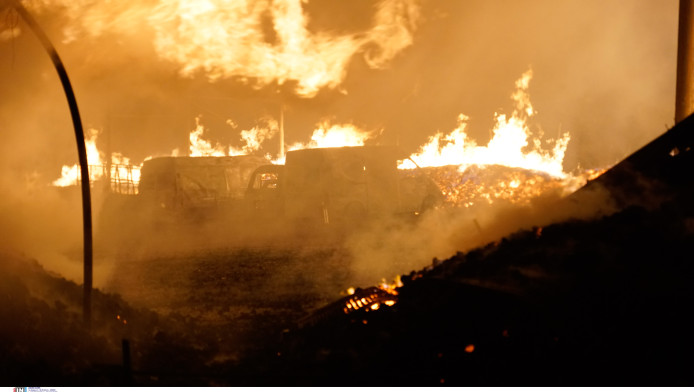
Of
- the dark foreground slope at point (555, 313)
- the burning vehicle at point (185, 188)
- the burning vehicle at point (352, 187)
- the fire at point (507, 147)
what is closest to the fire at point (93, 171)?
the burning vehicle at point (185, 188)

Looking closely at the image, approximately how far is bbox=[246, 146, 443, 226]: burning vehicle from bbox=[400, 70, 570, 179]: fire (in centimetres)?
829

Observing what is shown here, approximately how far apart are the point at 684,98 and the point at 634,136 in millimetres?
11026

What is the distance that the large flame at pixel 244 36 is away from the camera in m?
10.1

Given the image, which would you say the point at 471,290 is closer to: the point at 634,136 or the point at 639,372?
the point at 639,372

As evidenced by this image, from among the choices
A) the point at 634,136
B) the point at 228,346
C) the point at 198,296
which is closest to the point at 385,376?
the point at 228,346

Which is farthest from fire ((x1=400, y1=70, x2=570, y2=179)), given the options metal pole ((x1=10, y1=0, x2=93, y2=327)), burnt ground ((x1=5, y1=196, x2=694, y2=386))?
metal pole ((x1=10, y1=0, x2=93, y2=327))

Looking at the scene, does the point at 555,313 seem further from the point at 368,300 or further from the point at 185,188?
the point at 185,188

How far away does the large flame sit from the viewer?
10.1 meters

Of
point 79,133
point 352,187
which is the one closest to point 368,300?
point 79,133

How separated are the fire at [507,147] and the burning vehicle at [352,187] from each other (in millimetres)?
8288

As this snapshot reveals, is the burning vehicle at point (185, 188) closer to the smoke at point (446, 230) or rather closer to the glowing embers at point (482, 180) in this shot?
the smoke at point (446, 230)

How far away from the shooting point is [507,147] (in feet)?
68.5

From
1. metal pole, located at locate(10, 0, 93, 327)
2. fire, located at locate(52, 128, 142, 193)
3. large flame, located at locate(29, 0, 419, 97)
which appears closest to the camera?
metal pole, located at locate(10, 0, 93, 327)

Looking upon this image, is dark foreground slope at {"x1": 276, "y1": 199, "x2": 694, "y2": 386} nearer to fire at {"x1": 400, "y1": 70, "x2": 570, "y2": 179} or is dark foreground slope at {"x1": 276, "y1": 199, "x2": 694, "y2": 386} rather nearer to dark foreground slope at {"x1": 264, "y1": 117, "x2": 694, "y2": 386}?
dark foreground slope at {"x1": 264, "y1": 117, "x2": 694, "y2": 386}
